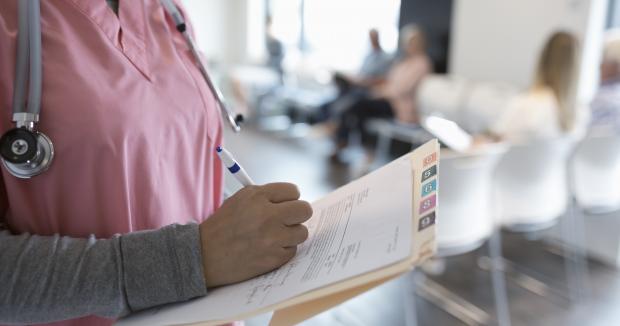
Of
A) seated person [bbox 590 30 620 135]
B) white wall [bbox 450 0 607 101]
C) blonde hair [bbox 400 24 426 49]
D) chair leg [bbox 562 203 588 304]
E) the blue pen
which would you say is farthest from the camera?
blonde hair [bbox 400 24 426 49]

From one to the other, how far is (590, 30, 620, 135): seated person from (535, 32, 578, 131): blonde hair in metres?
0.17

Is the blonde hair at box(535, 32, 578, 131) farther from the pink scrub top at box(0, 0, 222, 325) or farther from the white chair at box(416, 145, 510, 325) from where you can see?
the pink scrub top at box(0, 0, 222, 325)

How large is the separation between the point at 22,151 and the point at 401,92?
14.9ft

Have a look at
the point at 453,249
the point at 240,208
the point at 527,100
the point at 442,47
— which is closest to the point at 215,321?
the point at 240,208

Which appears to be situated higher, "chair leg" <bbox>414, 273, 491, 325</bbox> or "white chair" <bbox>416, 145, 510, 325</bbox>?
"white chair" <bbox>416, 145, 510, 325</bbox>

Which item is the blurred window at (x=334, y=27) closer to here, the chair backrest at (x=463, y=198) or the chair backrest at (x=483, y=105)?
the chair backrest at (x=483, y=105)

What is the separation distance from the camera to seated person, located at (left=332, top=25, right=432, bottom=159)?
4840 millimetres

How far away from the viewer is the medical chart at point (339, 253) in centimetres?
44

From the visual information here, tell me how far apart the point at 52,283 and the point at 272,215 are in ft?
0.70

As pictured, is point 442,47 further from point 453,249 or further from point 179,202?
point 179,202

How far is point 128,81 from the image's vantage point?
597 millimetres

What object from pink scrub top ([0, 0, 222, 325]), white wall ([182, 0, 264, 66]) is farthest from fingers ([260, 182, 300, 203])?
white wall ([182, 0, 264, 66])

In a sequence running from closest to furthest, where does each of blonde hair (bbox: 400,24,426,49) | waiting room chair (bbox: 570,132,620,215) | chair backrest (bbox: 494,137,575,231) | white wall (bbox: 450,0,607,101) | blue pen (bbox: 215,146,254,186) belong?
blue pen (bbox: 215,146,254,186)
chair backrest (bbox: 494,137,575,231)
waiting room chair (bbox: 570,132,620,215)
white wall (bbox: 450,0,607,101)
blonde hair (bbox: 400,24,426,49)

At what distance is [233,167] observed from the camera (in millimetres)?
620
